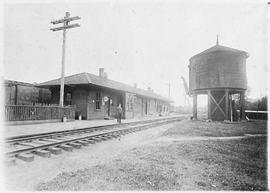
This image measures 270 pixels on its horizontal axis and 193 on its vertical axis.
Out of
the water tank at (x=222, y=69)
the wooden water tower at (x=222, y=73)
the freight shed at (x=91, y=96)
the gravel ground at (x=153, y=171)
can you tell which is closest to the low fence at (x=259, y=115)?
the wooden water tower at (x=222, y=73)

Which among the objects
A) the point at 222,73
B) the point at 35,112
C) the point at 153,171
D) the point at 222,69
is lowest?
the point at 153,171

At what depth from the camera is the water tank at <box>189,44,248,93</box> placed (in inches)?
652

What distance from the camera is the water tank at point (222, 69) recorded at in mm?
16562

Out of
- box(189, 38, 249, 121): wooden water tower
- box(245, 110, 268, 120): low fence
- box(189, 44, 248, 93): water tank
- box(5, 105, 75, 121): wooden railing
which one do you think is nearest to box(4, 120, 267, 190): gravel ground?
box(5, 105, 75, 121): wooden railing

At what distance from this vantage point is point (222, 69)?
1678 centimetres

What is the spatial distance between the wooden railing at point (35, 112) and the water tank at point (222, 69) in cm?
1246

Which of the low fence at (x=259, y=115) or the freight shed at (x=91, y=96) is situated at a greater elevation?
the freight shed at (x=91, y=96)

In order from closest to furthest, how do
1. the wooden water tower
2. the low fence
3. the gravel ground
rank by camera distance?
the gravel ground, the wooden water tower, the low fence

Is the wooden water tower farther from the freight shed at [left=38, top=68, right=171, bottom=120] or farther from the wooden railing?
the wooden railing

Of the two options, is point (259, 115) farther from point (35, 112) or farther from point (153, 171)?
point (35, 112)

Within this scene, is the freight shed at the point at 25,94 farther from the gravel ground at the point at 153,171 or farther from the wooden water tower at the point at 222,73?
the wooden water tower at the point at 222,73

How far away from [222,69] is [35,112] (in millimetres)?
15779

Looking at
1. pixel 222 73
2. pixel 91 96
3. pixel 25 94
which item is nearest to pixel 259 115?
pixel 222 73

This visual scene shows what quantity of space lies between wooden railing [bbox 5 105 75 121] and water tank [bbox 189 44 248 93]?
1246 centimetres
